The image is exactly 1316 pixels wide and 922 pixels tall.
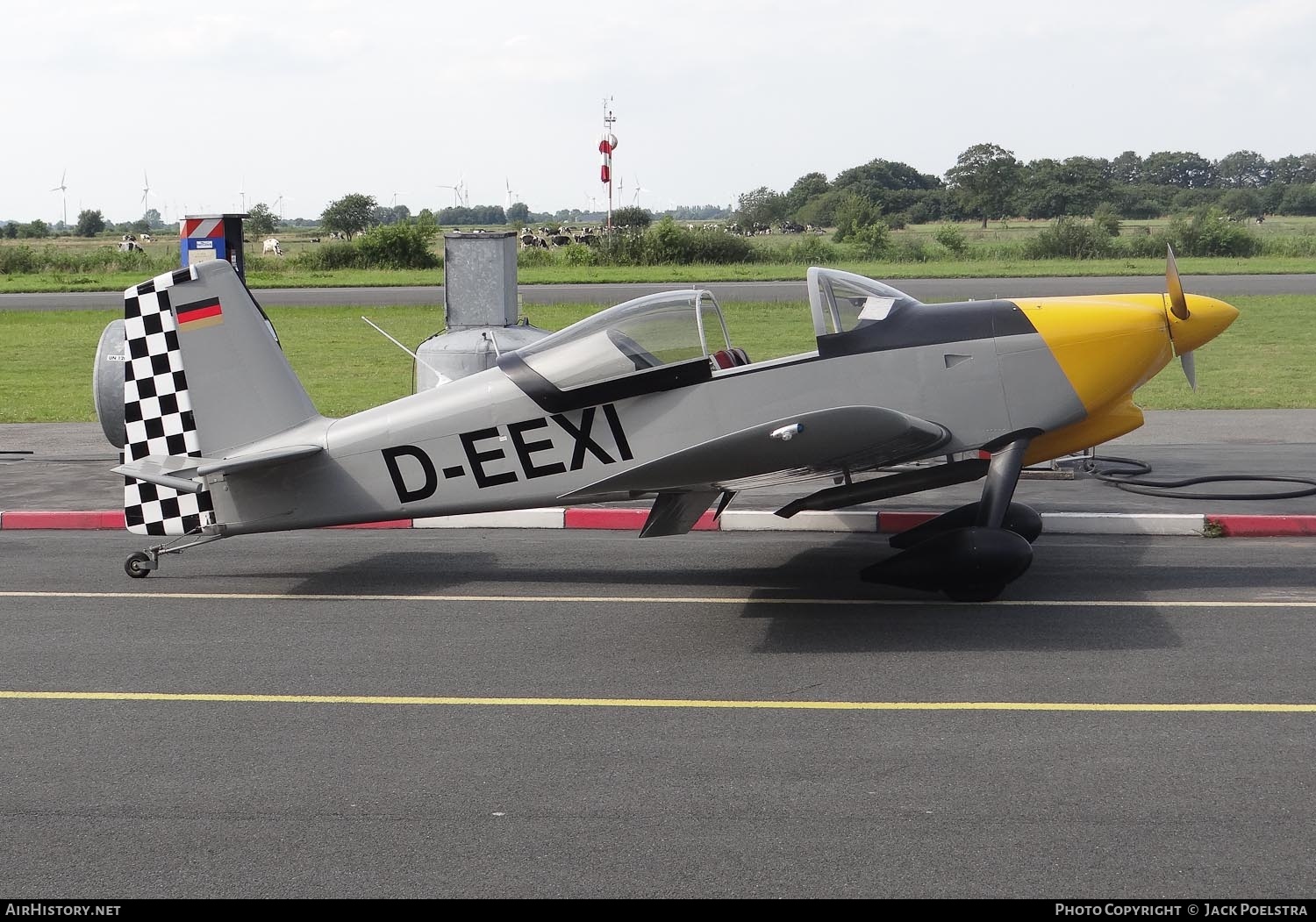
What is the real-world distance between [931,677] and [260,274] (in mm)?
41169

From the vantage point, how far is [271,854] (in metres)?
4.30

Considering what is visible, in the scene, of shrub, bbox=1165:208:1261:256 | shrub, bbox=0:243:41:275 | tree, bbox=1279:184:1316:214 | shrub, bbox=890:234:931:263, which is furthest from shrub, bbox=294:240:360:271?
tree, bbox=1279:184:1316:214

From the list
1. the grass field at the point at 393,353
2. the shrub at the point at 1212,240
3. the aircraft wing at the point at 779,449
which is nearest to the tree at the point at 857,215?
the shrub at the point at 1212,240

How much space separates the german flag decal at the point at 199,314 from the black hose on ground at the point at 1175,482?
23.6ft

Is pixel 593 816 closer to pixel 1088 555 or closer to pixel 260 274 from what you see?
pixel 1088 555

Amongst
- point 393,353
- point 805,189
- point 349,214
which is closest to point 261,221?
point 349,214

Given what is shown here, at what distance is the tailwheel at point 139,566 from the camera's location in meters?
8.38

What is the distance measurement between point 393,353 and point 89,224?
104201 mm

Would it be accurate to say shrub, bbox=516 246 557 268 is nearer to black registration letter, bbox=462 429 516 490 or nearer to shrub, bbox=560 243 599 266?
shrub, bbox=560 243 599 266

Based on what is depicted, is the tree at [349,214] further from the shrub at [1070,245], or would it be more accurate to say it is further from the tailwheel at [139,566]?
the tailwheel at [139,566]

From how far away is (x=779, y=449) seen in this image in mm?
6871

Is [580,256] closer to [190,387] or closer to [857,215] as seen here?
[857,215]

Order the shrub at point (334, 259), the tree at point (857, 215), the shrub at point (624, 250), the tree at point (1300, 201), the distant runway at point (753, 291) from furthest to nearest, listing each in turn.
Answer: the tree at point (1300, 201), the tree at point (857, 215), the shrub at point (624, 250), the shrub at point (334, 259), the distant runway at point (753, 291)

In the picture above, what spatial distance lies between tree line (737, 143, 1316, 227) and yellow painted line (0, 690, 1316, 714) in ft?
190
